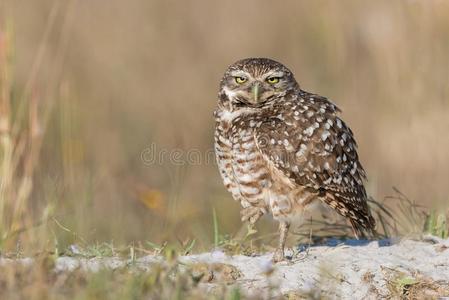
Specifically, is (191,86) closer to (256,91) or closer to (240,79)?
(240,79)

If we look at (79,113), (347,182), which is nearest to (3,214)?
(347,182)

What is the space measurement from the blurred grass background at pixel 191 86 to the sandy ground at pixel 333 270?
4.88 ft

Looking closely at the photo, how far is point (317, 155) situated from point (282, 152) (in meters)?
0.23

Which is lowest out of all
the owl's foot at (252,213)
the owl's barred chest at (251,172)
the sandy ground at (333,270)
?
the sandy ground at (333,270)

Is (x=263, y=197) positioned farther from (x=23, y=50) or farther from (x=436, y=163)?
(x=23, y=50)

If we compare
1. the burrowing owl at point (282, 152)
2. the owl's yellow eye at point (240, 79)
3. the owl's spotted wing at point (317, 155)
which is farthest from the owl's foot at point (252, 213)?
the owl's yellow eye at point (240, 79)

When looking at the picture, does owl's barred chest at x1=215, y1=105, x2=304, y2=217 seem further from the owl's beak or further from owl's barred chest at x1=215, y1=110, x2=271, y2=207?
the owl's beak

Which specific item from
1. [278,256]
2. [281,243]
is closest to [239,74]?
[281,243]

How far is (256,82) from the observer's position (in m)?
5.45

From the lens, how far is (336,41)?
24.3ft

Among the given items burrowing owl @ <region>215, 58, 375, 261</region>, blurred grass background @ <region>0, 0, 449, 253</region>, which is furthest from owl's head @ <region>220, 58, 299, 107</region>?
blurred grass background @ <region>0, 0, 449, 253</region>

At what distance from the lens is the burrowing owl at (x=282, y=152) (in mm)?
5062

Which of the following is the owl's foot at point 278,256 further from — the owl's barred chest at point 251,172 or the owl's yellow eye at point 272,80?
the owl's yellow eye at point 272,80

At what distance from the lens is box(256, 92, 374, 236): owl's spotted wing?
5070mm
